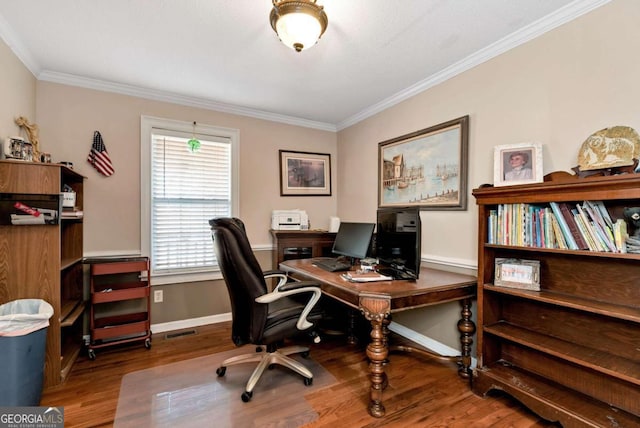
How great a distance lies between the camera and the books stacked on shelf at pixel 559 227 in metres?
1.50

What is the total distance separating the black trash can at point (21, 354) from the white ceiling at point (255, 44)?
1.88m

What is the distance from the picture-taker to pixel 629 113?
159 centimetres

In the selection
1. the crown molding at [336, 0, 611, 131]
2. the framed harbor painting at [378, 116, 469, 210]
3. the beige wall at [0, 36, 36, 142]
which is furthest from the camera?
the framed harbor painting at [378, 116, 469, 210]

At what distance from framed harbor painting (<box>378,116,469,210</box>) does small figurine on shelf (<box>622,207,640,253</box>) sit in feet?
3.24

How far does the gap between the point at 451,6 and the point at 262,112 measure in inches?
92.2

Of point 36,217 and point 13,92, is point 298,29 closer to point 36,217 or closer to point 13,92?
point 36,217

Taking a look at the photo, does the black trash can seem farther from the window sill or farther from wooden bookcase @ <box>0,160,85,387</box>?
the window sill

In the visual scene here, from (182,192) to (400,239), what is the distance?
2383mm

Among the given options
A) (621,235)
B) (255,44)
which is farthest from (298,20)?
(621,235)

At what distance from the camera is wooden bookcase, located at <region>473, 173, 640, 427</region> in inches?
59.0

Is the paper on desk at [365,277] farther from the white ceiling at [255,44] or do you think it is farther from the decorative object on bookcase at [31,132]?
the decorative object on bookcase at [31,132]

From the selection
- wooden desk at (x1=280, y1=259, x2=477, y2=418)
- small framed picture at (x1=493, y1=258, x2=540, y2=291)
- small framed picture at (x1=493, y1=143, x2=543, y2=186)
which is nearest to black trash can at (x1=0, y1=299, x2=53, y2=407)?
wooden desk at (x1=280, y1=259, x2=477, y2=418)

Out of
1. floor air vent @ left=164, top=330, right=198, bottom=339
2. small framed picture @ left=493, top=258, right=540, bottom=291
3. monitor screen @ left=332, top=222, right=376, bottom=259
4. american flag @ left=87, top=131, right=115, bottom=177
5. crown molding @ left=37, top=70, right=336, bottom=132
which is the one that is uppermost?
crown molding @ left=37, top=70, right=336, bottom=132

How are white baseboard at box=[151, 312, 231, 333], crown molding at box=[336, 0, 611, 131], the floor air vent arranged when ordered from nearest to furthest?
crown molding at box=[336, 0, 611, 131], the floor air vent, white baseboard at box=[151, 312, 231, 333]
